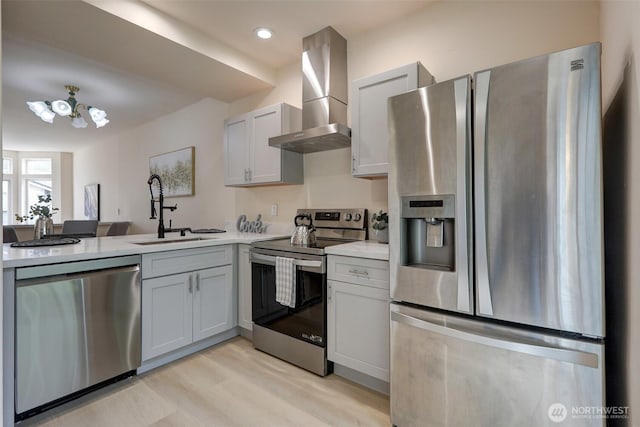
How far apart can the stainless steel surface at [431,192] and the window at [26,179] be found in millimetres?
9182

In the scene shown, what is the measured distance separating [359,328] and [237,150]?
2153 millimetres

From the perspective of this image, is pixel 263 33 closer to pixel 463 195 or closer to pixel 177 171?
pixel 463 195

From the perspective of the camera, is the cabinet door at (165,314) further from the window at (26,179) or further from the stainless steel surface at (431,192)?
the window at (26,179)

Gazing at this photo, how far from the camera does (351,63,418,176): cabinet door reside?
206 cm

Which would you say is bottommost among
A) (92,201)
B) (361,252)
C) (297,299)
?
(297,299)

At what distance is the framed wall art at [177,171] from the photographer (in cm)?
417

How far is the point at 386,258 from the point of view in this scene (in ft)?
5.72

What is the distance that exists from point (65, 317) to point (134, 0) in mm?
2063

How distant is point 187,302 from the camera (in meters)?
2.28

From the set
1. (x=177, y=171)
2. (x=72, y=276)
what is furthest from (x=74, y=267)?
(x=177, y=171)

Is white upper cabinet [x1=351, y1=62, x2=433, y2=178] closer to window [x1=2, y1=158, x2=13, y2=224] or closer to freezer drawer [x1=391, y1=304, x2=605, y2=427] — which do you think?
freezer drawer [x1=391, y1=304, x2=605, y2=427]

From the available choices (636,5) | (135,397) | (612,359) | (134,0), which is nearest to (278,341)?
(135,397)

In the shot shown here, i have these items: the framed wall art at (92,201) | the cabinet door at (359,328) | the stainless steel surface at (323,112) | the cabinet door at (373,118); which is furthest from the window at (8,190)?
the cabinet door at (359,328)

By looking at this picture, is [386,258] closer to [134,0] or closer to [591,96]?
[591,96]
